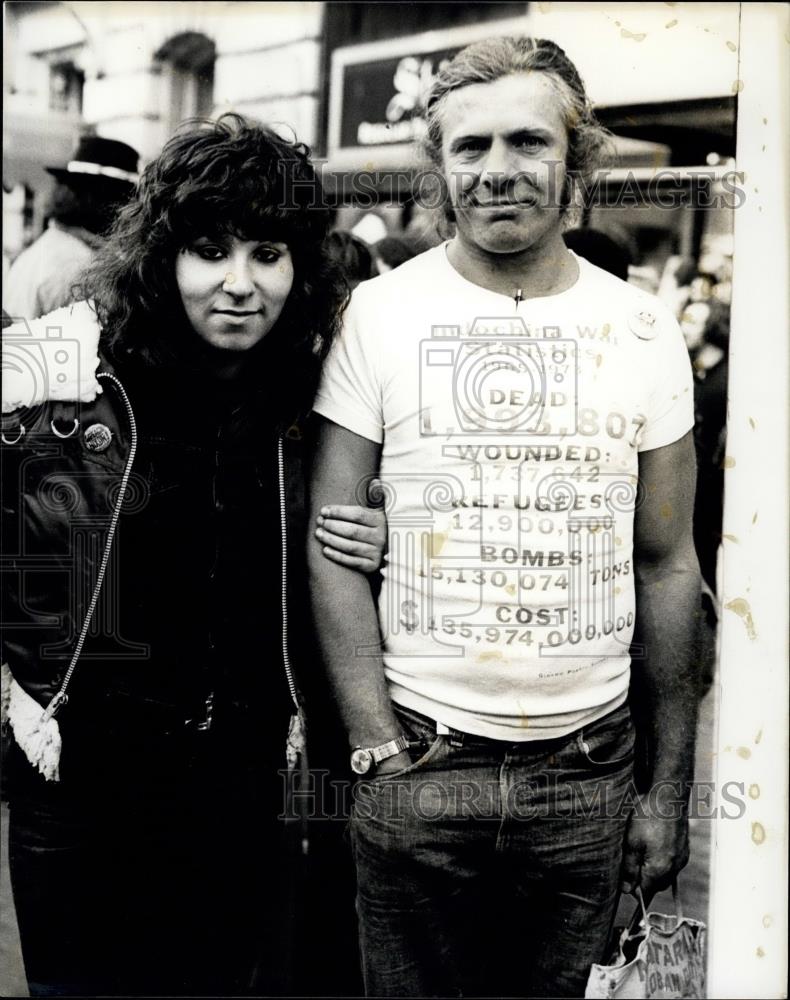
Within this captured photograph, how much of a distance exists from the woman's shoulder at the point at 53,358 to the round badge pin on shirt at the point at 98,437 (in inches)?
2.7

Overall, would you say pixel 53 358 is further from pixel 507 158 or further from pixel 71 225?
pixel 507 158

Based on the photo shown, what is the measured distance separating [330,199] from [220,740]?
1406mm

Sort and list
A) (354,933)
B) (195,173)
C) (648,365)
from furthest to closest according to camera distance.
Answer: (354,933), (648,365), (195,173)

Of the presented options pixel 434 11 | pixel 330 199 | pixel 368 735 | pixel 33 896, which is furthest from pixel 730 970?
pixel 434 11

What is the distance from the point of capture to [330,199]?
2936 mm

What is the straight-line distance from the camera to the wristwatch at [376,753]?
270 centimetres

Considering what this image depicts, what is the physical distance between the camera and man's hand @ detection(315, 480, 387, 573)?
2748 millimetres

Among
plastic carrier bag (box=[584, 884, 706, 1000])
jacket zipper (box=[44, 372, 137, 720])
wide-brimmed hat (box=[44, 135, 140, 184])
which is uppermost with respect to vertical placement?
wide-brimmed hat (box=[44, 135, 140, 184])

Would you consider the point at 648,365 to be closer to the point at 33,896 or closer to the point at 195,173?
the point at 195,173

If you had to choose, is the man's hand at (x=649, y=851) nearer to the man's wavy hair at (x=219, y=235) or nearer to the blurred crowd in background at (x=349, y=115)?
the blurred crowd in background at (x=349, y=115)

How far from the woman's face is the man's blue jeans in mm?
1003

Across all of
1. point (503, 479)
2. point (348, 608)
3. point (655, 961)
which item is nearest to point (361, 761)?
point (348, 608)

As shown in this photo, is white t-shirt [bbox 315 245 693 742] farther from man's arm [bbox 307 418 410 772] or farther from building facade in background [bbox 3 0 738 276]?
building facade in background [bbox 3 0 738 276]

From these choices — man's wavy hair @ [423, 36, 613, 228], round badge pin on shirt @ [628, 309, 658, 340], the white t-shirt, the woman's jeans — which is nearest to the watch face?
the white t-shirt
